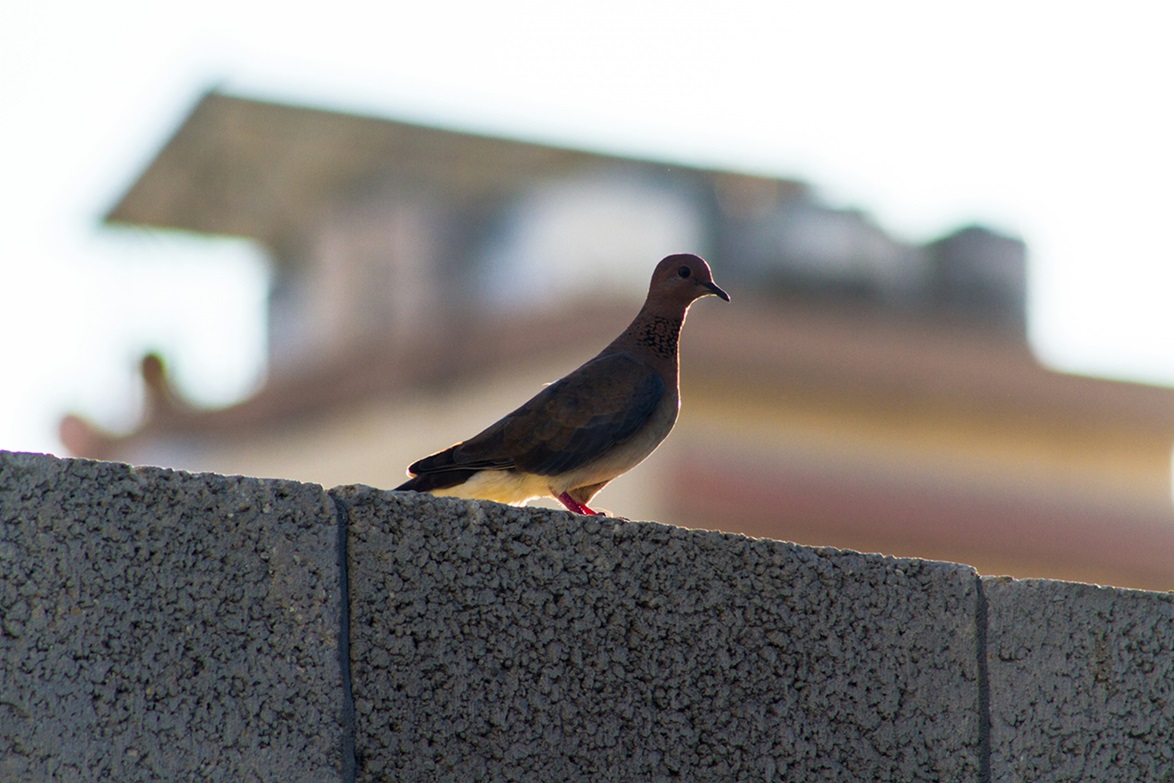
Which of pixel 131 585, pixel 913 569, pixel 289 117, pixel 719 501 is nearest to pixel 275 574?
pixel 131 585

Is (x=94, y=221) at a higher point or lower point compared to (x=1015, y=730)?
higher

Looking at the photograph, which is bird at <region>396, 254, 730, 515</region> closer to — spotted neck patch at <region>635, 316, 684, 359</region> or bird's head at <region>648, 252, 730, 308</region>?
spotted neck patch at <region>635, 316, 684, 359</region>

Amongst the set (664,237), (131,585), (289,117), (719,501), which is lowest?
(131,585)

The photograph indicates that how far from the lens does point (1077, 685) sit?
420 centimetres

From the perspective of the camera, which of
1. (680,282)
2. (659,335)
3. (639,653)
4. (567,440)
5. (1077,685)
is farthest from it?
(680,282)

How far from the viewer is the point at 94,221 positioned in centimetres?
2648

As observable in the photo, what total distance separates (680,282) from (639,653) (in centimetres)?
293

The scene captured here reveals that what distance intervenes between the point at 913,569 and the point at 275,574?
1402mm

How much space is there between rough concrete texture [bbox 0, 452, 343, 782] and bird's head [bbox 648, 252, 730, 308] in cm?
319

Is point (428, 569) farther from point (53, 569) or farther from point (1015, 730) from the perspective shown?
point (1015, 730)

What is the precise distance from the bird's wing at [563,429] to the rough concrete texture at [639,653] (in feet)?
6.60

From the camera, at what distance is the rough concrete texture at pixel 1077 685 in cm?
412

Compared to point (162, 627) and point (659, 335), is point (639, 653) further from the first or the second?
point (659, 335)

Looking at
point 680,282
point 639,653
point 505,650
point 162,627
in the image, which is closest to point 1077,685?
point 639,653
